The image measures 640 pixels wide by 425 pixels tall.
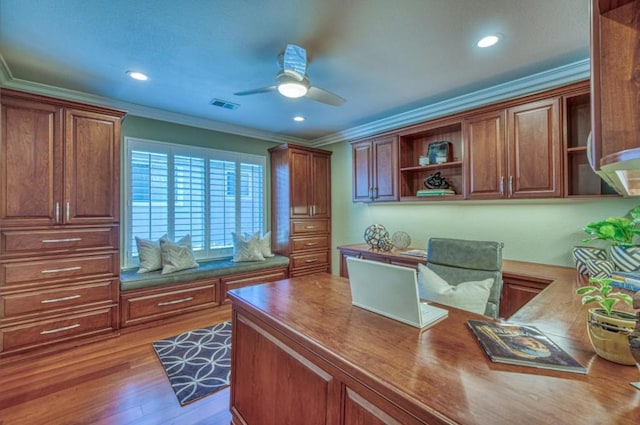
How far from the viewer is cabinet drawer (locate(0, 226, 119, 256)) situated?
252 cm

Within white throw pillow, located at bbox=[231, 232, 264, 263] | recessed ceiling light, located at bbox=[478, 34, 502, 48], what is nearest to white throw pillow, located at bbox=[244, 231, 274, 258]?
white throw pillow, located at bbox=[231, 232, 264, 263]

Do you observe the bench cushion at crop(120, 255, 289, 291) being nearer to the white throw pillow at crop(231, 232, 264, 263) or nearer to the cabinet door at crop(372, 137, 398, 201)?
the white throw pillow at crop(231, 232, 264, 263)

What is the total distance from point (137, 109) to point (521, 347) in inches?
168

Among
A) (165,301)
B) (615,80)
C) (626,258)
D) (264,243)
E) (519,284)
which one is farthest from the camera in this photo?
(264,243)

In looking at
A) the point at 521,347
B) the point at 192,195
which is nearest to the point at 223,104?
the point at 192,195

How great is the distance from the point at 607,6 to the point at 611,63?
0.15 meters

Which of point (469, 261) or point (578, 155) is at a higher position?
point (578, 155)

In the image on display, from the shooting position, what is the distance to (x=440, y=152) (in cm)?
338

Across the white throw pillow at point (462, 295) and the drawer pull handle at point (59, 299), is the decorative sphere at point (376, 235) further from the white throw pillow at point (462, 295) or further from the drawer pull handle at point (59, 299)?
the drawer pull handle at point (59, 299)

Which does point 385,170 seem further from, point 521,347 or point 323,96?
point 521,347

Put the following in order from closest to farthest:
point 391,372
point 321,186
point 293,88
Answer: point 391,372, point 293,88, point 321,186

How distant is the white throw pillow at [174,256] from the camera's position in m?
3.48

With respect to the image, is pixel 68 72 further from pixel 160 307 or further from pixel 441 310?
pixel 441 310

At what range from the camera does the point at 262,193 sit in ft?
15.6
